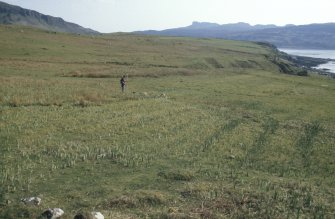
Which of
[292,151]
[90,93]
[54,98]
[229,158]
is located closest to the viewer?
[229,158]

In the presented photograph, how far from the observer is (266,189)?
2284 cm

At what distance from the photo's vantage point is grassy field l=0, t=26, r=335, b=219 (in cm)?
2020

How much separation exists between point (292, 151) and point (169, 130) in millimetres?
10628

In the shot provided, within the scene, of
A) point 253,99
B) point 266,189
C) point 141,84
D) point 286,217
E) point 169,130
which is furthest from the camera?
point 141,84

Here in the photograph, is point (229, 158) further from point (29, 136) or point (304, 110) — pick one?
point (304, 110)

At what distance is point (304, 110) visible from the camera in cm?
5228

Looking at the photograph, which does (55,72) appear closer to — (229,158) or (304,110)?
(304,110)

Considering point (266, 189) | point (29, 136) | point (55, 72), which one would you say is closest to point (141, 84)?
point (55, 72)

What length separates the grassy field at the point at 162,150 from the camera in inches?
795

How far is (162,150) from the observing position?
96.4 ft

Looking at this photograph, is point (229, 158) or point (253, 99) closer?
point (229, 158)

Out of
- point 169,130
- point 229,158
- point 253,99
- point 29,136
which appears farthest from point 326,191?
point 253,99

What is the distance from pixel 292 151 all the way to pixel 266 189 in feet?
34.4

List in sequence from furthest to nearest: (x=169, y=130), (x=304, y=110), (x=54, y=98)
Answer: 1. (x=304, y=110)
2. (x=54, y=98)
3. (x=169, y=130)
